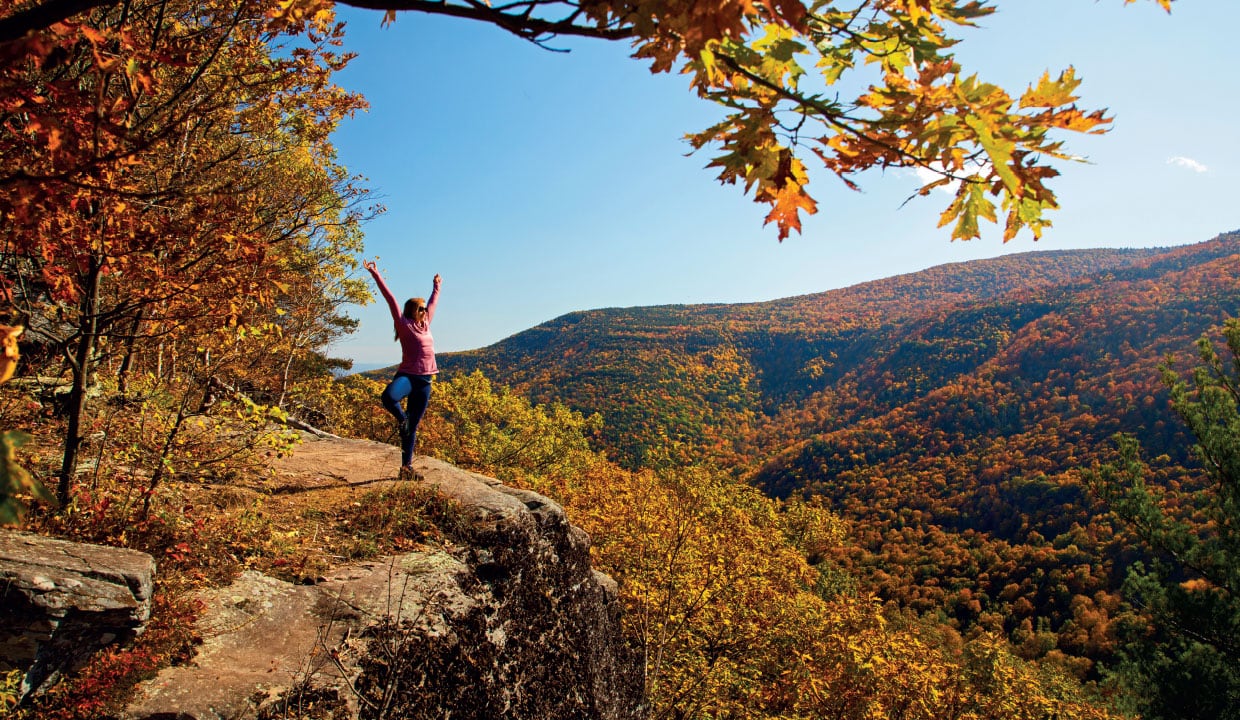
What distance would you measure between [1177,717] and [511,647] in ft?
45.5

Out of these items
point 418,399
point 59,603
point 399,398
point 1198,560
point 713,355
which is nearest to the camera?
point 59,603

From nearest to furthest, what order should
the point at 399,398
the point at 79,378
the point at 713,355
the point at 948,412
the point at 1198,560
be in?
1. the point at 79,378
2. the point at 399,398
3. the point at 1198,560
4. the point at 948,412
5. the point at 713,355

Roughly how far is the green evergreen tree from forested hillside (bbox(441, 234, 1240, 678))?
48.8 inches

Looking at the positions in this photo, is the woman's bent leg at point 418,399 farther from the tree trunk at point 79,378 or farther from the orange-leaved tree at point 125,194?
the tree trunk at point 79,378

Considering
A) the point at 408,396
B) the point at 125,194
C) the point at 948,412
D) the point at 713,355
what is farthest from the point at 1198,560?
the point at 713,355

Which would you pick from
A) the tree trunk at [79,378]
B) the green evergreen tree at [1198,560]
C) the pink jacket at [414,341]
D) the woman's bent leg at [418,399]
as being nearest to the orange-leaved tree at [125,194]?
the tree trunk at [79,378]

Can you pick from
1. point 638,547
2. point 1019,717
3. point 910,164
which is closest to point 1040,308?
point 1019,717

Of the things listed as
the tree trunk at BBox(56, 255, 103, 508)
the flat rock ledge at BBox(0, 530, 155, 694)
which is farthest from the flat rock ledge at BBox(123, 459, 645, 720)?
the tree trunk at BBox(56, 255, 103, 508)

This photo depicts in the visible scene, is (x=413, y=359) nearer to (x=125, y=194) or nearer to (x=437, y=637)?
(x=437, y=637)

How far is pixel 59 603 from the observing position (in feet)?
9.61

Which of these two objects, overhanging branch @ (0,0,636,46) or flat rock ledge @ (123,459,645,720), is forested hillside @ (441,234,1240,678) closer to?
flat rock ledge @ (123,459,645,720)

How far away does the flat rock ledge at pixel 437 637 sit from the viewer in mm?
3406

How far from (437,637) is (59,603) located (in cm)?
247

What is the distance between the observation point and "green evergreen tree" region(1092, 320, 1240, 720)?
32.6 ft
